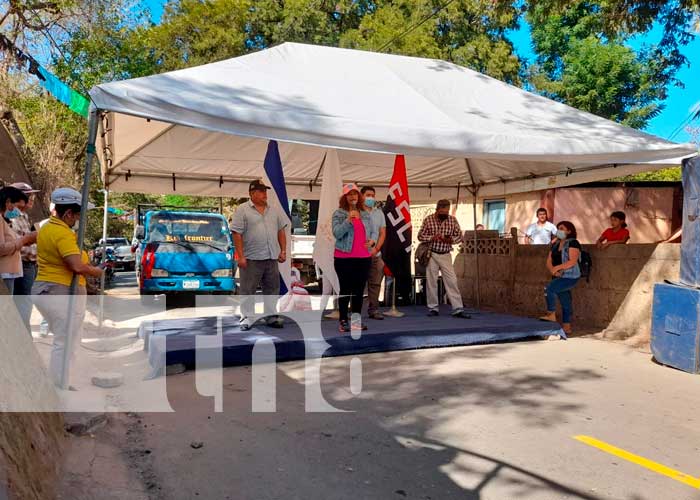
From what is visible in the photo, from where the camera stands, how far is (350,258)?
7.07 metres

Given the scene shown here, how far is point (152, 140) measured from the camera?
8.27m

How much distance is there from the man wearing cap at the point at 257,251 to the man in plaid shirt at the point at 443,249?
2488mm

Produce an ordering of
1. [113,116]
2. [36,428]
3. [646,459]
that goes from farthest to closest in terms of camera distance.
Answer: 1. [113,116]
2. [646,459]
3. [36,428]

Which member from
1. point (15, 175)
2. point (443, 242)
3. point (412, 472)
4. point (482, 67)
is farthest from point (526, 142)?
point (482, 67)

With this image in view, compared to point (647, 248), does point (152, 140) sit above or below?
above

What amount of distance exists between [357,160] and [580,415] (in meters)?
6.97

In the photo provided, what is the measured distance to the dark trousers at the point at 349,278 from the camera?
708 cm

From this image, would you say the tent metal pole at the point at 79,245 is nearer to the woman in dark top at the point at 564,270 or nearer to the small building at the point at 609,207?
the woman in dark top at the point at 564,270

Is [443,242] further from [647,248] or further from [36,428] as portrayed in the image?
[36,428]

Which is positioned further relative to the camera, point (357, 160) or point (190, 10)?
point (190, 10)

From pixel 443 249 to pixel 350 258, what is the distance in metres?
1.99

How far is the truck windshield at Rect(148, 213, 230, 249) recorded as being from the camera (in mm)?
11734

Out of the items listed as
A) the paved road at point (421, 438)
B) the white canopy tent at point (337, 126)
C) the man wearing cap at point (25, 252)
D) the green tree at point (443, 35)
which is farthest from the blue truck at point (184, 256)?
the green tree at point (443, 35)

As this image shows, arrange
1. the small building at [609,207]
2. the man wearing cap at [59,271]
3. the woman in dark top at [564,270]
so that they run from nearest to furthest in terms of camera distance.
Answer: the man wearing cap at [59,271] < the woman in dark top at [564,270] < the small building at [609,207]
